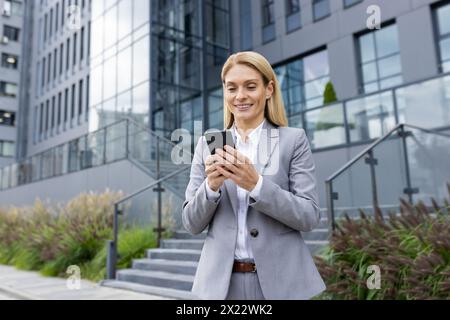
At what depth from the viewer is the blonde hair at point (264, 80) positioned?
1.48 m

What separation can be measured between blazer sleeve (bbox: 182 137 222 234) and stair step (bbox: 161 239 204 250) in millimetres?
6059

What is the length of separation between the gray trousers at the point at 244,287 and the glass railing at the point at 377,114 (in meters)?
8.16

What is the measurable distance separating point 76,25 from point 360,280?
27.6 m

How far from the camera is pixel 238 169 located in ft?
4.30

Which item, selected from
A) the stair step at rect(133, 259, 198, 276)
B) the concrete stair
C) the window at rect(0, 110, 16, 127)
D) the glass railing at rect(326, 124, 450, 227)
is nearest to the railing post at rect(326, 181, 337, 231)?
the glass railing at rect(326, 124, 450, 227)

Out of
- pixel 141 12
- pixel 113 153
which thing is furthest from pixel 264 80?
pixel 141 12

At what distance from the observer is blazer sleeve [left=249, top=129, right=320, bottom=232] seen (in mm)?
1335

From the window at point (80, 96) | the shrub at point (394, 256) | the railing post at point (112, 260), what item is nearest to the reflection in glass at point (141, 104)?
the railing post at point (112, 260)

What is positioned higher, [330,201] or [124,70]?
[124,70]

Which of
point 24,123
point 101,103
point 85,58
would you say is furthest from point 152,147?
point 24,123

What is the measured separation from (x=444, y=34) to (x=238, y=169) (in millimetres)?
13541

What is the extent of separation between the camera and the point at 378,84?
13.9 metres

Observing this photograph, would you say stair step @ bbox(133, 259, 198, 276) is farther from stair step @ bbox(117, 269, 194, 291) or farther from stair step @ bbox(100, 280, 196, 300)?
stair step @ bbox(100, 280, 196, 300)

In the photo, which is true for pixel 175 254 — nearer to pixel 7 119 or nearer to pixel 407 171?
pixel 407 171
